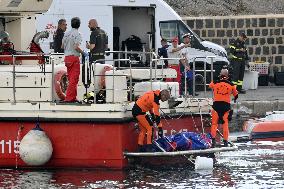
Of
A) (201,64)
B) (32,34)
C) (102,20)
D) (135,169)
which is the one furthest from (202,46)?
(135,169)

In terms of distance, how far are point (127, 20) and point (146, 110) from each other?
12537 mm

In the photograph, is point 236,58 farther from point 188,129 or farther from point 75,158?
point 75,158

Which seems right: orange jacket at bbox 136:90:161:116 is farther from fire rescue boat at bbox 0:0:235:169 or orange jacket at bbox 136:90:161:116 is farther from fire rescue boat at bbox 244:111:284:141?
fire rescue boat at bbox 244:111:284:141

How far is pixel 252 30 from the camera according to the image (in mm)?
36625

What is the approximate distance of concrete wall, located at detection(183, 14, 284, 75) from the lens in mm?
36500

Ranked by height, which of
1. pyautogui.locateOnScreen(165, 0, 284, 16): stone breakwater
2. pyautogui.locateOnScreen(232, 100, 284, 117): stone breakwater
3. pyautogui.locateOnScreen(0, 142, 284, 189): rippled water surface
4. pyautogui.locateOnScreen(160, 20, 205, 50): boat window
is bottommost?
pyautogui.locateOnScreen(0, 142, 284, 189): rippled water surface

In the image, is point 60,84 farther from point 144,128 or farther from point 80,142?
point 144,128


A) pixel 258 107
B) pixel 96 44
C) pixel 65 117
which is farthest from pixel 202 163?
pixel 258 107

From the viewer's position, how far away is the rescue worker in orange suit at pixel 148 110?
20.2 meters

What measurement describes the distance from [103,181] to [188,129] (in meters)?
2.95

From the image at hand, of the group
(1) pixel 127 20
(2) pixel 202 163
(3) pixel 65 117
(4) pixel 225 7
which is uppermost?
(4) pixel 225 7

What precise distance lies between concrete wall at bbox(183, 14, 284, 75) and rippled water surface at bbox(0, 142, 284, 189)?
15.1m

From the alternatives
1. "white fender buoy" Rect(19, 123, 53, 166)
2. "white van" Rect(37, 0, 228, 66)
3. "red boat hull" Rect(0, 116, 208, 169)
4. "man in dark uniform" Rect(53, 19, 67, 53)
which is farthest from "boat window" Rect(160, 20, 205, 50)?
"white fender buoy" Rect(19, 123, 53, 166)

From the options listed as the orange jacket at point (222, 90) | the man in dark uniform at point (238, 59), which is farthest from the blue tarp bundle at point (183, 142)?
the man in dark uniform at point (238, 59)
